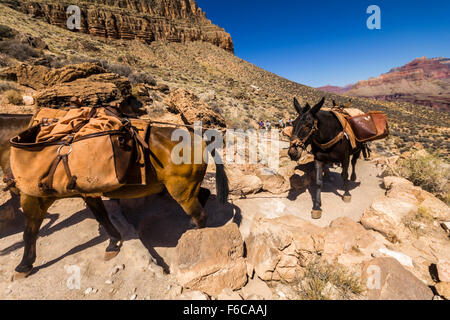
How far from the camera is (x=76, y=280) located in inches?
96.9

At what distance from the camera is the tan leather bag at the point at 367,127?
15.1 ft

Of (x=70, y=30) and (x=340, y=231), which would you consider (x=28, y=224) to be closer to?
(x=340, y=231)

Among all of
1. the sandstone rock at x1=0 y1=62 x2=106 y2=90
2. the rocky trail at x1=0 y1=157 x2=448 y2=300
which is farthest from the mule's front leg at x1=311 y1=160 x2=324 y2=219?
the sandstone rock at x1=0 y1=62 x2=106 y2=90

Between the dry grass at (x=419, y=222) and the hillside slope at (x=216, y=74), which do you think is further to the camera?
the hillside slope at (x=216, y=74)

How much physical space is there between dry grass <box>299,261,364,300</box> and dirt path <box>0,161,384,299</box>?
1529mm

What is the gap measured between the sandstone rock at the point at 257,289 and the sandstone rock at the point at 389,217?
239 cm

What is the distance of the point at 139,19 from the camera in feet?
146

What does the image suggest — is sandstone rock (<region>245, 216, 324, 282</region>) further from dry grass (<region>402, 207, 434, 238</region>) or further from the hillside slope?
the hillside slope

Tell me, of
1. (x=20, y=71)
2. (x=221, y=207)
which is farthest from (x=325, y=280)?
(x=20, y=71)

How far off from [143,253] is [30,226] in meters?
1.69

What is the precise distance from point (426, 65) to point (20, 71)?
27405cm

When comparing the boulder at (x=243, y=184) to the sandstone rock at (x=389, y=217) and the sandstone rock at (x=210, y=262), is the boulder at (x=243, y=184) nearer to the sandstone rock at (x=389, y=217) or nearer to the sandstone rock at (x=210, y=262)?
the sandstone rock at (x=210, y=262)

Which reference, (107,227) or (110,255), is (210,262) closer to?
(110,255)

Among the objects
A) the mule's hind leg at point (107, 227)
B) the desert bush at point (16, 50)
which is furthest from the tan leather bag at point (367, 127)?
the desert bush at point (16, 50)
